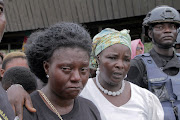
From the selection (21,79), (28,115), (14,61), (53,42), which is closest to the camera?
(28,115)

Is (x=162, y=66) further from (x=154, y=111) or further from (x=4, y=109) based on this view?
(x=4, y=109)

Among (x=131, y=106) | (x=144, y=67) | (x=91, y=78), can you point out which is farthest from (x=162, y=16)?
(x=131, y=106)

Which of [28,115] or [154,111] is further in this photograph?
[154,111]

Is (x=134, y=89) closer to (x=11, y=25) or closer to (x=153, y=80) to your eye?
(x=153, y=80)

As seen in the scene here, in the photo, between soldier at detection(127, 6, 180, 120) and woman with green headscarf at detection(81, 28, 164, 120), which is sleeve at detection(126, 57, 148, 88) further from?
woman with green headscarf at detection(81, 28, 164, 120)

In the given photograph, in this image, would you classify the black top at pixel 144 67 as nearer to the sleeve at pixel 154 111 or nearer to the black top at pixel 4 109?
the sleeve at pixel 154 111

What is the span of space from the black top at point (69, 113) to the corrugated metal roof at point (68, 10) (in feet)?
21.0

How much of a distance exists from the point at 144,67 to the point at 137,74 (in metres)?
0.17

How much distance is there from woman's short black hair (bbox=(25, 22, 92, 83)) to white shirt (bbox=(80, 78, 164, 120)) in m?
0.57

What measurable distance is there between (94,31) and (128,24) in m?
1.37

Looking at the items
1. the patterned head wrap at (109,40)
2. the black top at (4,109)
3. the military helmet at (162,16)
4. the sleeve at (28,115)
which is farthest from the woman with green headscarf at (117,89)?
the military helmet at (162,16)

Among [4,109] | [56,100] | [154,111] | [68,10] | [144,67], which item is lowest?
[154,111]

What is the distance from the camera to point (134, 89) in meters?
2.20

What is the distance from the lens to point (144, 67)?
2.91 metres
